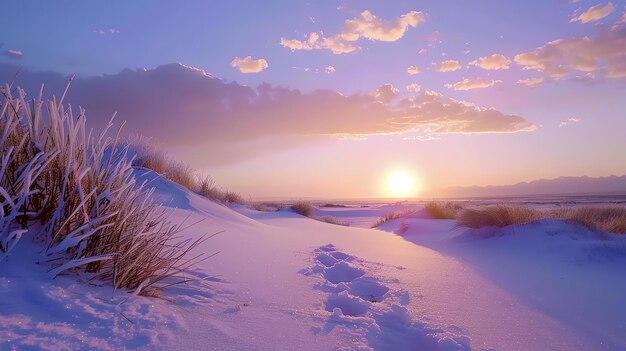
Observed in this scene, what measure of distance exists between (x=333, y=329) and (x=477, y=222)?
234 inches

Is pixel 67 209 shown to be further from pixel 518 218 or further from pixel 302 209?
pixel 302 209

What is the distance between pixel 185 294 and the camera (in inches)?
84.4

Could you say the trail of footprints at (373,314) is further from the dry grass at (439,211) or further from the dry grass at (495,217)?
the dry grass at (439,211)

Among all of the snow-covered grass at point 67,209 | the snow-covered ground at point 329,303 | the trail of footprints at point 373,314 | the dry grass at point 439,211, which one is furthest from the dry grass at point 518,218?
the snow-covered grass at point 67,209

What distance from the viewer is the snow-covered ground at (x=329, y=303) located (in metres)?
1.52

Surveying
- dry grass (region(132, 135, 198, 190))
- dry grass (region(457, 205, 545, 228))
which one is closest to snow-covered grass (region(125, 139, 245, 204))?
dry grass (region(132, 135, 198, 190))

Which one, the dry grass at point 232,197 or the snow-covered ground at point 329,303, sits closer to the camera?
the snow-covered ground at point 329,303

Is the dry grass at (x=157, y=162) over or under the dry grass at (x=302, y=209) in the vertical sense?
over

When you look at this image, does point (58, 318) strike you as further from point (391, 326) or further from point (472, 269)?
point (472, 269)

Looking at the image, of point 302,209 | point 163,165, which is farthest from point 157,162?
point 302,209

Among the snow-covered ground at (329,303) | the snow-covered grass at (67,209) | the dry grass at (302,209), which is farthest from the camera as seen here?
the dry grass at (302,209)

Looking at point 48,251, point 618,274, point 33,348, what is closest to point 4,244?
point 48,251

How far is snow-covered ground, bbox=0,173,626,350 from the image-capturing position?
152 centimetres

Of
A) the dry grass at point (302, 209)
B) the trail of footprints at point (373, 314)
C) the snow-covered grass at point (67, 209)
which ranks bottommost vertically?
the trail of footprints at point (373, 314)
